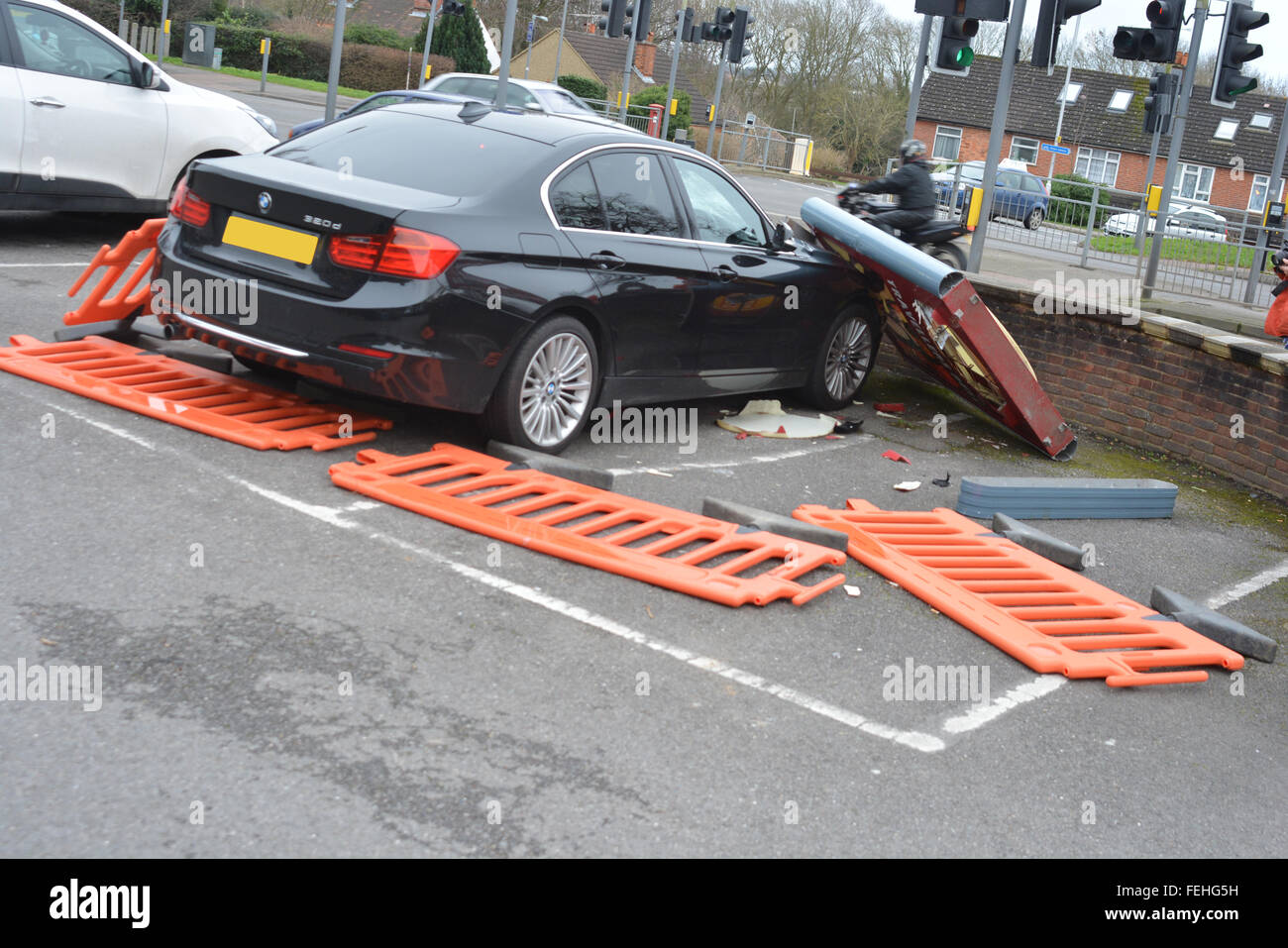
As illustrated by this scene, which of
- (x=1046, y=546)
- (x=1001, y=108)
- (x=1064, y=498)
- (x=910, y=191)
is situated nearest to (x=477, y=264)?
(x=1046, y=546)

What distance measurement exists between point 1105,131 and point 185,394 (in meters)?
69.4

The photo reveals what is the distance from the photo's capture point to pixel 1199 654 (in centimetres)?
563

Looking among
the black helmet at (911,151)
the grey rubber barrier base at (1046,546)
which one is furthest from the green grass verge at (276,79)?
the grey rubber barrier base at (1046,546)

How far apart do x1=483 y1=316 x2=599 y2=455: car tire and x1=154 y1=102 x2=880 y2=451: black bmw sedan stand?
10mm

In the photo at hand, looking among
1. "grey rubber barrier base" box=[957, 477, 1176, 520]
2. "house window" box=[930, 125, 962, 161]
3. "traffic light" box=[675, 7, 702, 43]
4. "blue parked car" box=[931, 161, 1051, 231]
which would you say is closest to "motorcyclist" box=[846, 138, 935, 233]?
"grey rubber barrier base" box=[957, 477, 1176, 520]

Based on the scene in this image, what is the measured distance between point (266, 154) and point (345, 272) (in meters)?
1.27

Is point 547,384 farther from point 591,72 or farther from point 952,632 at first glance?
point 591,72

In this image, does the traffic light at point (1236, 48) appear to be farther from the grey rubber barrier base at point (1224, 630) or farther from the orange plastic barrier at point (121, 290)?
the orange plastic barrier at point (121, 290)

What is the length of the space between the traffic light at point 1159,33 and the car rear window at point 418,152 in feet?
33.9

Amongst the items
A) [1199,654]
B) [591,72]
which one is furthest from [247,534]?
[591,72]

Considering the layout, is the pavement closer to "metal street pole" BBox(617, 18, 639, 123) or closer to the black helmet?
the black helmet

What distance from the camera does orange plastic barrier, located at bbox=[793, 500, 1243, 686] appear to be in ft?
17.7

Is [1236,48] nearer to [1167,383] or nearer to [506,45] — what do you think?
[1167,383]

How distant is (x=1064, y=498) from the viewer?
25.5ft
